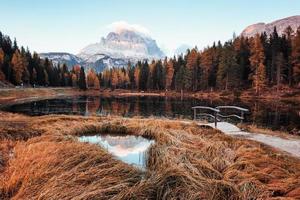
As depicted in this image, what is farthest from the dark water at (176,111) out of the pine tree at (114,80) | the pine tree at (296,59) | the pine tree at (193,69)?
the pine tree at (114,80)

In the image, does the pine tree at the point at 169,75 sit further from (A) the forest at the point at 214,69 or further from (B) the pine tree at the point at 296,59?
(B) the pine tree at the point at 296,59

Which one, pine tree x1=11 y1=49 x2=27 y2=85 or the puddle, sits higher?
pine tree x1=11 y1=49 x2=27 y2=85

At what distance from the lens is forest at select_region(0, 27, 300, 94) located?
72.0 meters

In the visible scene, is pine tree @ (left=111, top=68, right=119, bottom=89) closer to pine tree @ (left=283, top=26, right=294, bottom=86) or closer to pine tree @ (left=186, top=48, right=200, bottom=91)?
pine tree @ (left=186, top=48, right=200, bottom=91)

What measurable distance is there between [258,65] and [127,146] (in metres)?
65.7

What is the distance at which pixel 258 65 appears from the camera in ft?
244

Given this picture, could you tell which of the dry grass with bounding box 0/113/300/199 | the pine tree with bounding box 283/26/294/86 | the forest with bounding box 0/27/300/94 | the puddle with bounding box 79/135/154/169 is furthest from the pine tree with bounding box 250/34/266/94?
the dry grass with bounding box 0/113/300/199

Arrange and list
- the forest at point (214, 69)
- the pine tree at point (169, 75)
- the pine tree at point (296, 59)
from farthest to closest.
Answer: the pine tree at point (169, 75) < the forest at point (214, 69) < the pine tree at point (296, 59)

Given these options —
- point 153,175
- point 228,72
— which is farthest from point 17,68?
point 153,175

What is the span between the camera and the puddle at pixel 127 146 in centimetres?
1245

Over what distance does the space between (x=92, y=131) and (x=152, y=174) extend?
11002 mm

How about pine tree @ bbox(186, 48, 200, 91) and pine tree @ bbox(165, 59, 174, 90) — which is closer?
pine tree @ bbox(186, 48, 200, 91)

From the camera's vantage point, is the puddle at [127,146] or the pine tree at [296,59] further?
the pine tree at [296,59]

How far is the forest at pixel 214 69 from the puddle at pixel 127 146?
189ft
